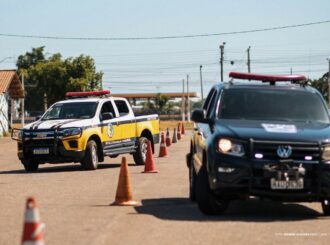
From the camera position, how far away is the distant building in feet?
194

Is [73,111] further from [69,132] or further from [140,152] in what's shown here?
[140,152]

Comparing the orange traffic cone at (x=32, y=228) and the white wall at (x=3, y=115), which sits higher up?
the orange traffic cone at (x=32, y=228)

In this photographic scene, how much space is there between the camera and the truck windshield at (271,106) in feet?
38.9

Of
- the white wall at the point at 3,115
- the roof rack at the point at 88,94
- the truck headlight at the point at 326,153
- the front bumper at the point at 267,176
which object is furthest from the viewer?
the white wall at the point at 3,115

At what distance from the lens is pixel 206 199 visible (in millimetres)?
11047

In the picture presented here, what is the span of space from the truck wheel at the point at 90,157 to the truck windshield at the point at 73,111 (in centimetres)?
86

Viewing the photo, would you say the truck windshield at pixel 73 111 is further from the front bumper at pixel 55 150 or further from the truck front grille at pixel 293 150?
the truck front grille at pixel 293 150

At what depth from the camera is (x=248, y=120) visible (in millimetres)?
11617

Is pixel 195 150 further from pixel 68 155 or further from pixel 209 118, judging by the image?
pixel 68 155

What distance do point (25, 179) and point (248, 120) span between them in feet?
26.5

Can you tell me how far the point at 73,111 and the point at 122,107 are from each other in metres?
1.85

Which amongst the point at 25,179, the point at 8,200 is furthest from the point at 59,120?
the point at 8,200

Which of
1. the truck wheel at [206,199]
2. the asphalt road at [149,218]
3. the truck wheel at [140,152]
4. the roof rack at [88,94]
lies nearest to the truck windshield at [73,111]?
the roof rack at [88,94]

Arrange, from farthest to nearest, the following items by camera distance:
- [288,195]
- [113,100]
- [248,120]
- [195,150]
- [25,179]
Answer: [113,100]
[25,179]
[195,150]
[248,120]
[288,195]
